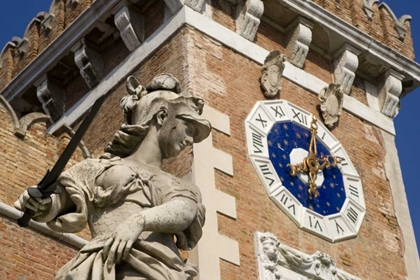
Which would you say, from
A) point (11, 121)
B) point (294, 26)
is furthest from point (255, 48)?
point (11, 121)

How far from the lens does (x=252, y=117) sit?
42.5 feet

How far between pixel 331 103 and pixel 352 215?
1.47 metres

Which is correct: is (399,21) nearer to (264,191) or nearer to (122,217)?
(264,191)

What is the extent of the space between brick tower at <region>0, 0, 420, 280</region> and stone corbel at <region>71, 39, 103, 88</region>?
0.02 metres

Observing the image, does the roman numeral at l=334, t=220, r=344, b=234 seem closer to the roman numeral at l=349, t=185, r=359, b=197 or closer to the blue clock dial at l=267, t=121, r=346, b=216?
the blue clock dial at l=267, t=121, r=346, b=216

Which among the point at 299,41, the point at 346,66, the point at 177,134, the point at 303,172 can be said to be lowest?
the point at 177,134

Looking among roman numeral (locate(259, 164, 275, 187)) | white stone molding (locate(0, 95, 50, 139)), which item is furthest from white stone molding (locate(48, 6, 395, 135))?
white stone molding (locate(0, 95, 50, 139))

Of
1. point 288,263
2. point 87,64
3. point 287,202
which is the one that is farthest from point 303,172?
point 87,64

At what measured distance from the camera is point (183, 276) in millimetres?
5688

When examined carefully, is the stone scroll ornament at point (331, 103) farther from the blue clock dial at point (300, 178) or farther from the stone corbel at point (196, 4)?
the stone corbel at point (196, 4)

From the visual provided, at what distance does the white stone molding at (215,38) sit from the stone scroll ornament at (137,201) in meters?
6.85

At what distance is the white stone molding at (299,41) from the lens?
1413 centimetres

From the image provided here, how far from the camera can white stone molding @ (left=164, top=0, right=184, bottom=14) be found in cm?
1320

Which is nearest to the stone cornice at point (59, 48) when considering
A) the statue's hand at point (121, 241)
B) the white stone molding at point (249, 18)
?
the white stone molding at point (249, 18)
